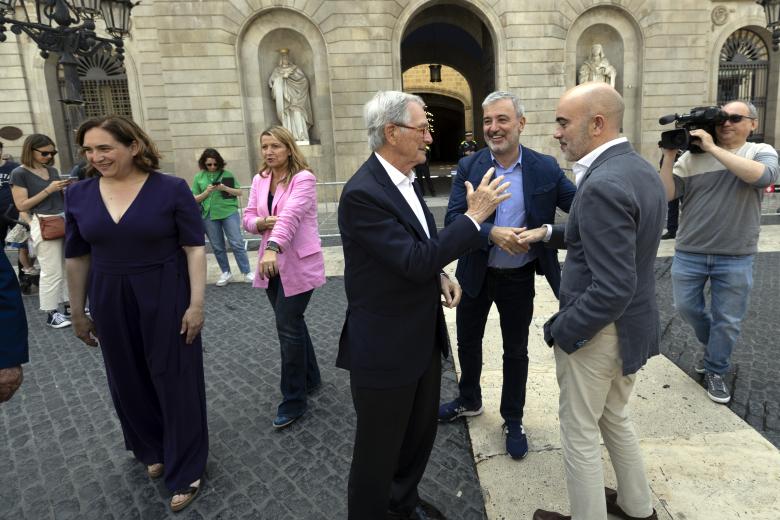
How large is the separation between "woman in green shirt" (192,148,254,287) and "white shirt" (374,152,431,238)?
5022mm

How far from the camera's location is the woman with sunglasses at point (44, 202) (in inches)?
199

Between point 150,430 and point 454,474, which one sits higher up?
point 150,430

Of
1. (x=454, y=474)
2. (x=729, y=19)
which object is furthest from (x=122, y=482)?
(x=729, y=19)

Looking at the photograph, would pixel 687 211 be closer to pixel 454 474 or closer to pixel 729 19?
pixel 454 474

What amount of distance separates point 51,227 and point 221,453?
3.36 m

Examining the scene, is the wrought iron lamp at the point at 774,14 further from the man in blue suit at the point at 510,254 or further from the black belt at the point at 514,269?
the black belt at the point at 514,269

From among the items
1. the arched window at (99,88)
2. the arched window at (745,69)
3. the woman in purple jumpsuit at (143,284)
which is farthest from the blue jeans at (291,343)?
the arched window at (745,69)

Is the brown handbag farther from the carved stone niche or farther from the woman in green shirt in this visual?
the carved stone niche

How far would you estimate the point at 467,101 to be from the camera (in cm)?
2706

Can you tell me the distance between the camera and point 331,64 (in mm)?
13125

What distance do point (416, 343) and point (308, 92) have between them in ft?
43.2

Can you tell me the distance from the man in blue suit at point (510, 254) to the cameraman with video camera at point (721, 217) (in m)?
0.98

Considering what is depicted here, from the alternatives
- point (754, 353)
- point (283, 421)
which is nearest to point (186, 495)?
point (283, 421)

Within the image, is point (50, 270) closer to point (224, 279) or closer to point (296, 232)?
point (224, 279)
